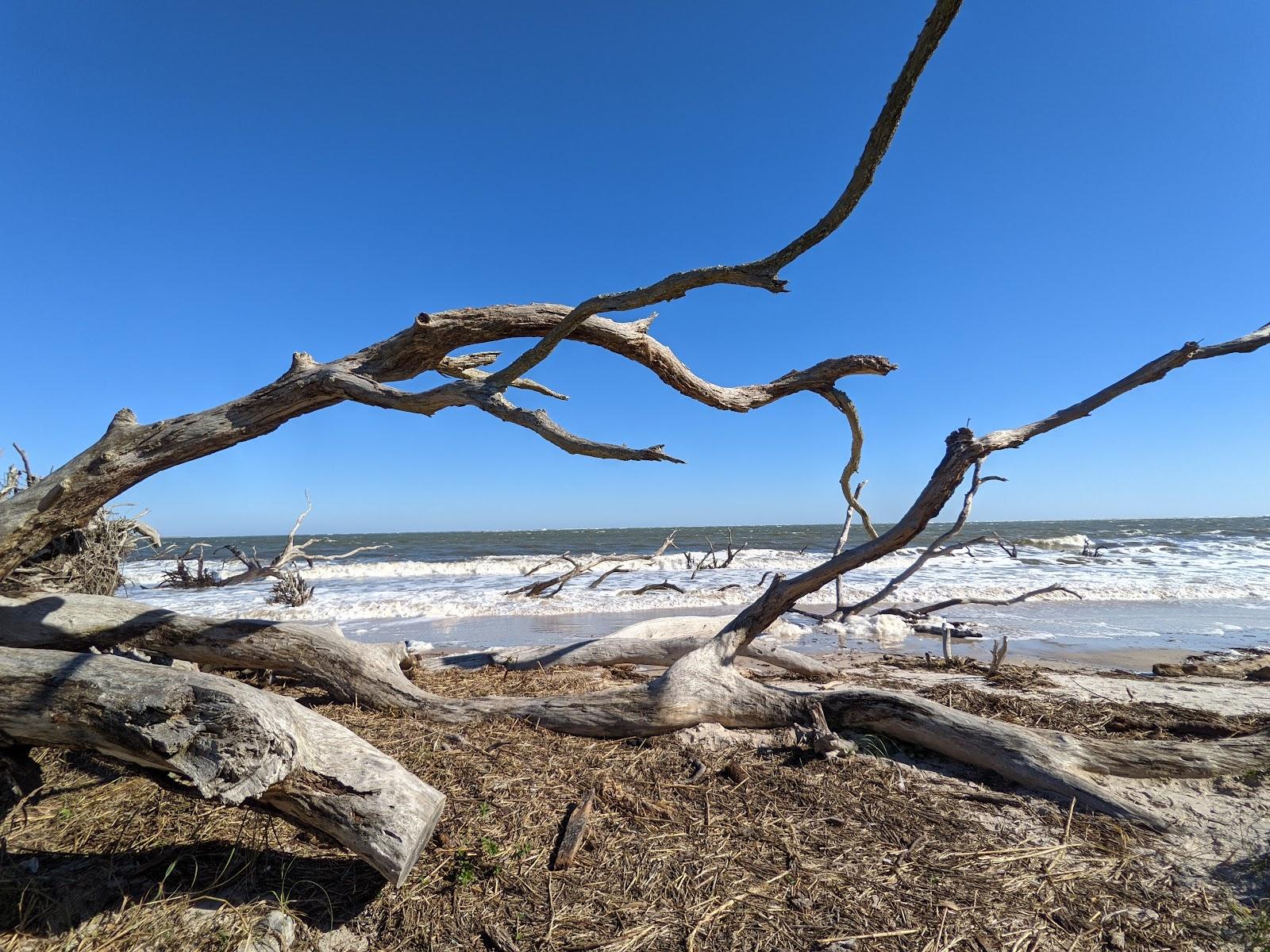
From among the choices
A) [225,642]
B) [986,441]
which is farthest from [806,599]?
[225,642]

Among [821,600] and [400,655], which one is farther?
[821,600]

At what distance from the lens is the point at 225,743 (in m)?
1.97

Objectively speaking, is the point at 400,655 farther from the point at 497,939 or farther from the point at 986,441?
the point at 986,441

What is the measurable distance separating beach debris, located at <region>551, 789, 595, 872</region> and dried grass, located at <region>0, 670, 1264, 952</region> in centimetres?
4

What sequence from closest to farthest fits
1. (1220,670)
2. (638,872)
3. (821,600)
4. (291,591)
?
(638,872), (1220,670), (291,591), (821,600)

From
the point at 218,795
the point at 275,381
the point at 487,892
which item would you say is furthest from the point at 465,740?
the point at 275,381

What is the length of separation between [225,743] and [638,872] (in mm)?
1553

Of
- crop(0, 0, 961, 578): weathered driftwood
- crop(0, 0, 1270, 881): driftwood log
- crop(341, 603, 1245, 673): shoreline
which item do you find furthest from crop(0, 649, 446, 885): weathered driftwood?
crop(341, 603, 1245, 673): shoreline

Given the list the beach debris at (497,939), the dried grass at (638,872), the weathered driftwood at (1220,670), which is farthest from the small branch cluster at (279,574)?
the weathered driftwood at (1220,670)

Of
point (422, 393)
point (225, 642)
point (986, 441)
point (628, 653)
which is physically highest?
point (422, 393)

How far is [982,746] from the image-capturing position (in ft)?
10.5

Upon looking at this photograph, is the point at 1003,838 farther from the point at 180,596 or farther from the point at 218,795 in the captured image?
the point at 180,596

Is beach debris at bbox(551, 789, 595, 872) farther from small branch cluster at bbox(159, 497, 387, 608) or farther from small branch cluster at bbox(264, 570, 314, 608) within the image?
small branch cluster at bbox(264, 570, 314, 608)

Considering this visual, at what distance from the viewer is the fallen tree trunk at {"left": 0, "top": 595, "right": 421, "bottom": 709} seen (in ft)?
12.3
